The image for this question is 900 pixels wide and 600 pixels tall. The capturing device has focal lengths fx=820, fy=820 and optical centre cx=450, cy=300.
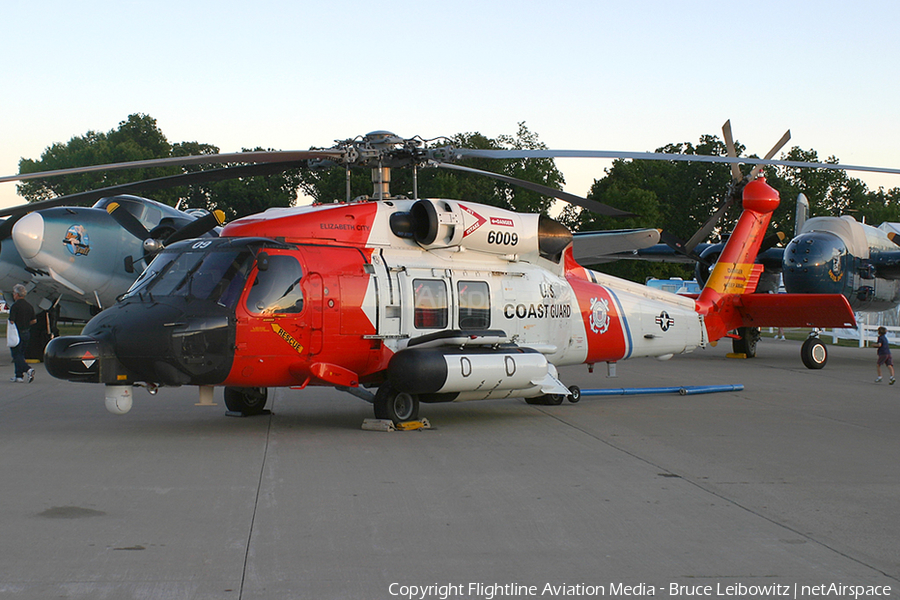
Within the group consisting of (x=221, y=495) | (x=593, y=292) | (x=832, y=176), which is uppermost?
(x=832, y=176)

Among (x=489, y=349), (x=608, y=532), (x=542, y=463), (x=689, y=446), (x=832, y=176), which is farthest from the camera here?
(x=832, y=176)

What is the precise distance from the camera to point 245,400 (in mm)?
10891

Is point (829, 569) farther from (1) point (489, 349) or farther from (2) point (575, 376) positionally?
(2) point (575, 376)

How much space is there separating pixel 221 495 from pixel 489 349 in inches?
183

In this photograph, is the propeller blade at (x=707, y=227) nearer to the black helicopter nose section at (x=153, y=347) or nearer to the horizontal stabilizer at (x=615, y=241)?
the horizontal stabilizer at (x=615, y=241)

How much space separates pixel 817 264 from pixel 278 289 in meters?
16.7

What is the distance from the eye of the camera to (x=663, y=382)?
16266mm

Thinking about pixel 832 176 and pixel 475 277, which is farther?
pixel 832 176

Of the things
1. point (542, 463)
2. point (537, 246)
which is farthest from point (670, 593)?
point (537, 246)

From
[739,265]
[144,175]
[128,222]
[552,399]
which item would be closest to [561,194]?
[552,399]

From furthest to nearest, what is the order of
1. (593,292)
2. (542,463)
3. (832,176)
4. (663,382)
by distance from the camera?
(832,176), (663,382), (593,292), (542,463)

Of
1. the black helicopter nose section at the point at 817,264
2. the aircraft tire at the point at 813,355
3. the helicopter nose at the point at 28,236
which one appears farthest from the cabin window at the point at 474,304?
the black helicopter nose section at the point at 817,264

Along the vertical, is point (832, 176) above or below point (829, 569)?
above

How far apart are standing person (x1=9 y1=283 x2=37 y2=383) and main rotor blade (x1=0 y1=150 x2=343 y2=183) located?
600cm
